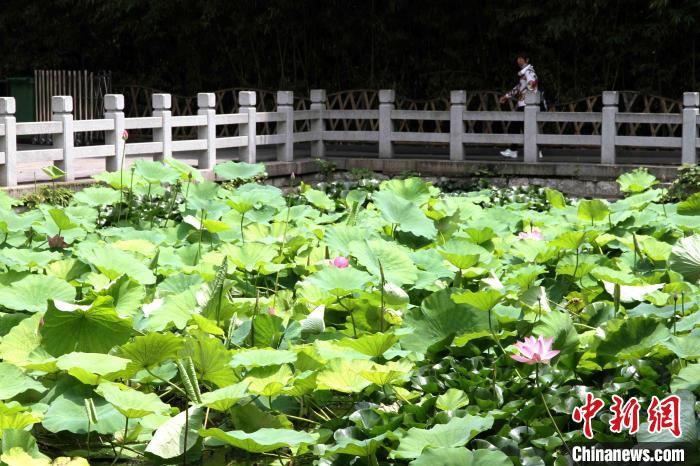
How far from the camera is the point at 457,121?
1380cm

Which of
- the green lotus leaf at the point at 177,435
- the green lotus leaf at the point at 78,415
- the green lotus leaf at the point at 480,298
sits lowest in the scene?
the green lotus leaf at the point at 177,435

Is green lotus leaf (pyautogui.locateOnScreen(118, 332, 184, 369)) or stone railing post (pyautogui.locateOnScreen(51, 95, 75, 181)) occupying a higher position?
stone railing post (pyautogui.locateOnScreen(51, 95, 75, 181))

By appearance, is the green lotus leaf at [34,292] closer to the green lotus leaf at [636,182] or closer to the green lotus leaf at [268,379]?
the green lotus leaf at [268,379]

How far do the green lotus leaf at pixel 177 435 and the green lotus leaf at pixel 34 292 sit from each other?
865 mm

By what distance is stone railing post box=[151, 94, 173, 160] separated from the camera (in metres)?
11.6

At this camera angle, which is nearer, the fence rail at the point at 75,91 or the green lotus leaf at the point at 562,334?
the green lotus leaf at the point at 562,334

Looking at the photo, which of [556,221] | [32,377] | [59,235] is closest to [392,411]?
[32,377]

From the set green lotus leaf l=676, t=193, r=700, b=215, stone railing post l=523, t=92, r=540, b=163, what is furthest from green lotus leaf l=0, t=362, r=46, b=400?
stone railing post l=523, t=92, r=540, b=163

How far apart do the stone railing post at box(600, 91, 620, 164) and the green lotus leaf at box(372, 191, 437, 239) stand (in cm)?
875

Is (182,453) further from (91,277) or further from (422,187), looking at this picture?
(422,187)

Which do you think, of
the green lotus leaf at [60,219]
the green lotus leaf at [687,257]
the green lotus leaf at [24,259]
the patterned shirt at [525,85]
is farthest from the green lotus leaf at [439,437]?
the patterned shirt at [525,85]

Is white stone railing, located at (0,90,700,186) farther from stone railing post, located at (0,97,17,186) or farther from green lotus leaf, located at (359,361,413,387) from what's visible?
green lotus leaf, located at (359,361,413,387)

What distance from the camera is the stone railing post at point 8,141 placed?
9828mm

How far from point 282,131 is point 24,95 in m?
5.71
